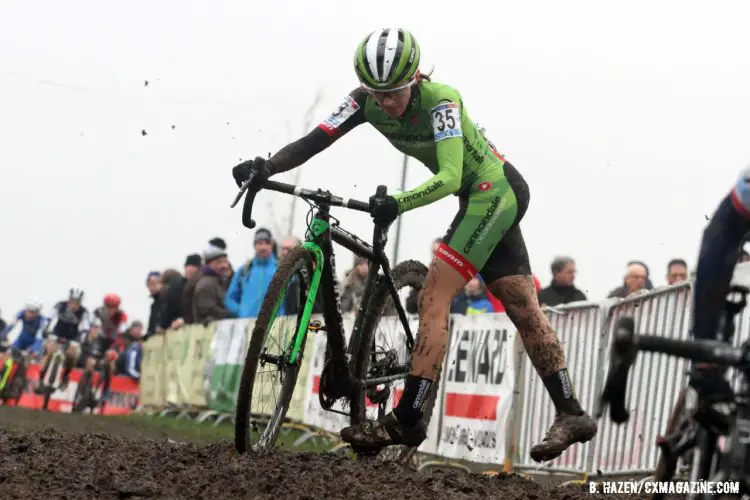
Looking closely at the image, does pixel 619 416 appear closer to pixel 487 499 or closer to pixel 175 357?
pixel 487 499

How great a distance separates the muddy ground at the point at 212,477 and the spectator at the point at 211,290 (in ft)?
35.8

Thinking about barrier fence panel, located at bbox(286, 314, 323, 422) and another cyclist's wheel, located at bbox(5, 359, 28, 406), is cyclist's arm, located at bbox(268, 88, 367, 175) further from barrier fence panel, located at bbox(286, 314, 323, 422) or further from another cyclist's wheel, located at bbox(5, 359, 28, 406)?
another cyclist's wheel, located at bbox(5, 359, 28, 406)

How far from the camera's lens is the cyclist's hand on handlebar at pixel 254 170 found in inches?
297

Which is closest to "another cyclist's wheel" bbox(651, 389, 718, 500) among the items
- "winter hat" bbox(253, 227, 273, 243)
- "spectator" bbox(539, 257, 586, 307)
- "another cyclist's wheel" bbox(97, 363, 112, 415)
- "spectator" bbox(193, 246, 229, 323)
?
"spectator" bbox(539, 257, 586, 307)

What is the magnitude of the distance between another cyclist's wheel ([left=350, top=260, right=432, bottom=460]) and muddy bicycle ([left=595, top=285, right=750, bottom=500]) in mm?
3318

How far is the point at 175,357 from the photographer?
2130 cm

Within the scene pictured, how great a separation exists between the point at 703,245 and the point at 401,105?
2893 millimetres

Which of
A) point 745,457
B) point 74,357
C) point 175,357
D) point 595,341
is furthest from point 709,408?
point 74,357

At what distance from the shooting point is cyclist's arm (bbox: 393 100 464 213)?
7.32m

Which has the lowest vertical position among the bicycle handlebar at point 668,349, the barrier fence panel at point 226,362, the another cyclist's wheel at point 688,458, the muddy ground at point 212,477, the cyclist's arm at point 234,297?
the muddy ground at point 212,477

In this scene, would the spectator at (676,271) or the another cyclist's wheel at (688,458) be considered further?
the spectator at (676,271)

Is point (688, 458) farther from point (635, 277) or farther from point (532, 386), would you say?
point (635, 277)

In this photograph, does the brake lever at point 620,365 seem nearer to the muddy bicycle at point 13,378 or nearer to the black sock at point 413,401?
the black sock at point 413,401

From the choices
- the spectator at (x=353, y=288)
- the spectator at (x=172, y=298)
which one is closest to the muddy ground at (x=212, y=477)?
the spectator at (x=353, y=288)
